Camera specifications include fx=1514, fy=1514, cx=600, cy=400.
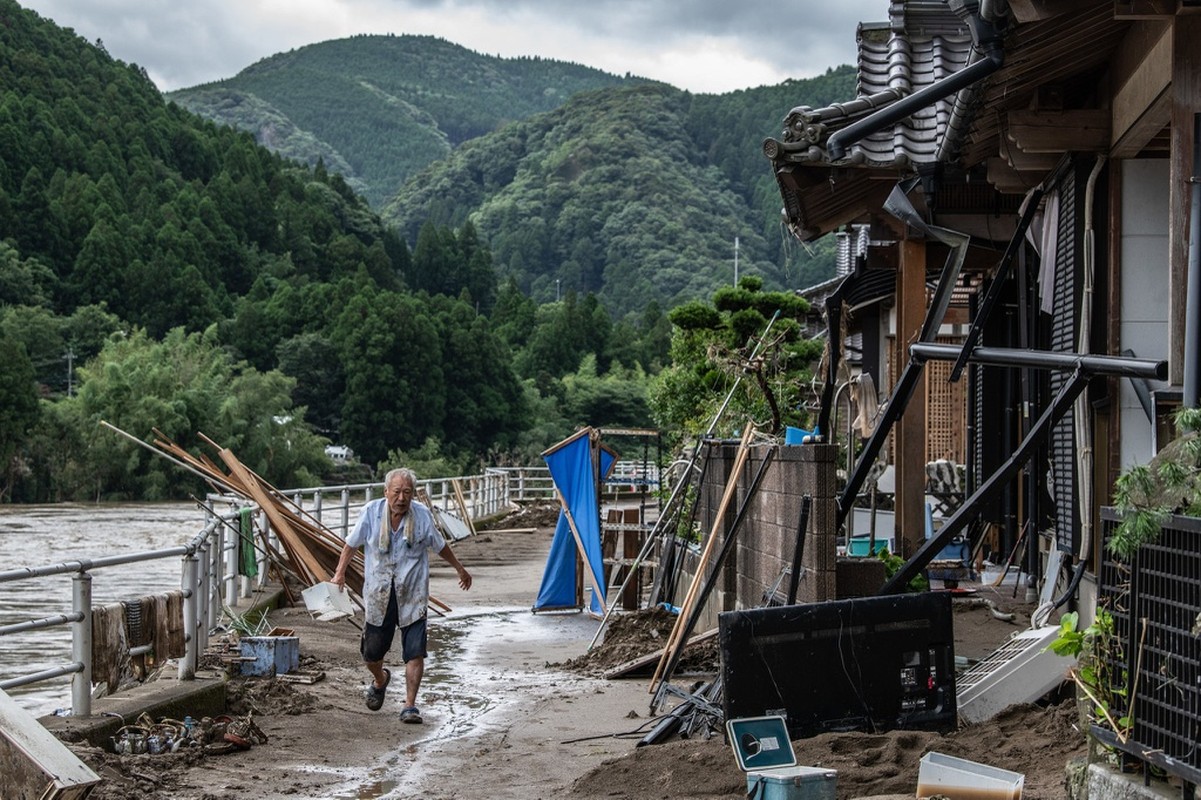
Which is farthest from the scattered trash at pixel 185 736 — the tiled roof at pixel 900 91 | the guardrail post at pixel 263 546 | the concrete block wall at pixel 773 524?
the guardrail post at pixel 263 546

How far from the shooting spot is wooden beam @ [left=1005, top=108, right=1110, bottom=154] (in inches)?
302

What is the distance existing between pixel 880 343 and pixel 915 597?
49.1 ft

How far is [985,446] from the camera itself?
12781 millimetres

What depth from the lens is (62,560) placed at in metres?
19.0

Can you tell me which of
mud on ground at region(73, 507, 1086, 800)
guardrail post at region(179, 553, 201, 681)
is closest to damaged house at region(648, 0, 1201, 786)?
mud on ground at region(73, 507, 1086, 800)

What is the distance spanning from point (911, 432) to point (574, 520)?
5.41 m

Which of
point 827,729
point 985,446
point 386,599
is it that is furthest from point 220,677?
point 985,446

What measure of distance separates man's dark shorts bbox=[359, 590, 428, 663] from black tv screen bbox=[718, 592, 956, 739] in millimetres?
3140

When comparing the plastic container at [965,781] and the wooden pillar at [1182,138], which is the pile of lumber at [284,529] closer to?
the plastic container at [965,781]

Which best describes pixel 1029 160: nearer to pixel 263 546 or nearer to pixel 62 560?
pixel 263 546

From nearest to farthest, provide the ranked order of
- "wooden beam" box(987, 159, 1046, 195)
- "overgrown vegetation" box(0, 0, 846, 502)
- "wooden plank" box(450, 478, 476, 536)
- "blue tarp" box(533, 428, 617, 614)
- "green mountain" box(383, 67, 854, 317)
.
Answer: "wooden beam" box(987, 159, 1046, 195), "blue tarp" box(533, 428, 617, 614), "wooden plank" box(450, 478, 476, 536), "overgrown vegetation" box(0, 0, 846, 502), "green mountain" box(383, 67, 854, 317)

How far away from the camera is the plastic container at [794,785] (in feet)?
19.8

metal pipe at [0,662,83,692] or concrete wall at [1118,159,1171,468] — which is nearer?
metal pipe at [0,662,83,692]

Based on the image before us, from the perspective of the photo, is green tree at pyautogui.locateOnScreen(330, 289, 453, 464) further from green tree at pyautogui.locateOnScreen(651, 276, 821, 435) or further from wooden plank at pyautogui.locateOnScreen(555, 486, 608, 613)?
wooden plank at pyautogui.locateOnScreen(555, 486, 608, 613)
